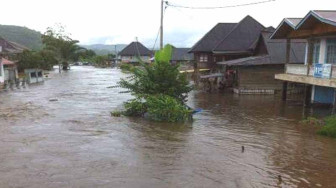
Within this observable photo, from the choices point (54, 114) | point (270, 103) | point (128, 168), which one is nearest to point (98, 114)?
point (54, 114)

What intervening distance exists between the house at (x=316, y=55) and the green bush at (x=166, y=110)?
6.01 meters

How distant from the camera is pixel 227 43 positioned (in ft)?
112

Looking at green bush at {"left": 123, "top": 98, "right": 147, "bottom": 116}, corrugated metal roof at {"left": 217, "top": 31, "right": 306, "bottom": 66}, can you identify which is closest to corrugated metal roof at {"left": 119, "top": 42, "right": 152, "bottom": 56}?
corrugated metal roof at {"left": 217, "top": 31, "right": 306, "bottom": 66}

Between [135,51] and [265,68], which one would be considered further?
[135,51]

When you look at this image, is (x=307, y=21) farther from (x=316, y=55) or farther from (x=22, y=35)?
(x=22, y=35)

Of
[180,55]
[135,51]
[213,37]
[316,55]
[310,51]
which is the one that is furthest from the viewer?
[135,51]

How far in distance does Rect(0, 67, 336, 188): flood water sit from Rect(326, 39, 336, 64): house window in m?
2.60

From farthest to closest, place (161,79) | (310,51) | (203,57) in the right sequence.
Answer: (203,57)
(310,51)
(161,79)

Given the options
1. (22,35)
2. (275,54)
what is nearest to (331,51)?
(275,54)

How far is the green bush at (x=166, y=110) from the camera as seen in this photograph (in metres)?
15.8

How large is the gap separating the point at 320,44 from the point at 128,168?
14.2m

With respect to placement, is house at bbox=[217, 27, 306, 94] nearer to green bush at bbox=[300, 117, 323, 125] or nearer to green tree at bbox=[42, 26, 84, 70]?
green bush at bbox=[300, 117, 323, 125]

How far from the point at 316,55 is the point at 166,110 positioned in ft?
31.9

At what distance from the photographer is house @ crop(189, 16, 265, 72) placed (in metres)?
33.8
